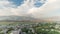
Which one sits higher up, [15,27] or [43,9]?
[43,9]

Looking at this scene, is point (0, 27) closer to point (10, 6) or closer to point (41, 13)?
point (10, 6)

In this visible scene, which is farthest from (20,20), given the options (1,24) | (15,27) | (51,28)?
(51,28)

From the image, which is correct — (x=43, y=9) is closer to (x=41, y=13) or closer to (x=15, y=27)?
(x=41, y=13)

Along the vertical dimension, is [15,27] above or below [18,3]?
below

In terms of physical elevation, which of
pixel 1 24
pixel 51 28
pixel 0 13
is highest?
pixel 0 13

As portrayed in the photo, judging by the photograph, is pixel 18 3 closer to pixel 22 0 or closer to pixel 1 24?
pixel 22 0

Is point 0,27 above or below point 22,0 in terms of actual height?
below

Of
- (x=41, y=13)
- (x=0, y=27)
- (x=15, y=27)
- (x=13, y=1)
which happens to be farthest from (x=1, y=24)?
(x=41, y=13)
